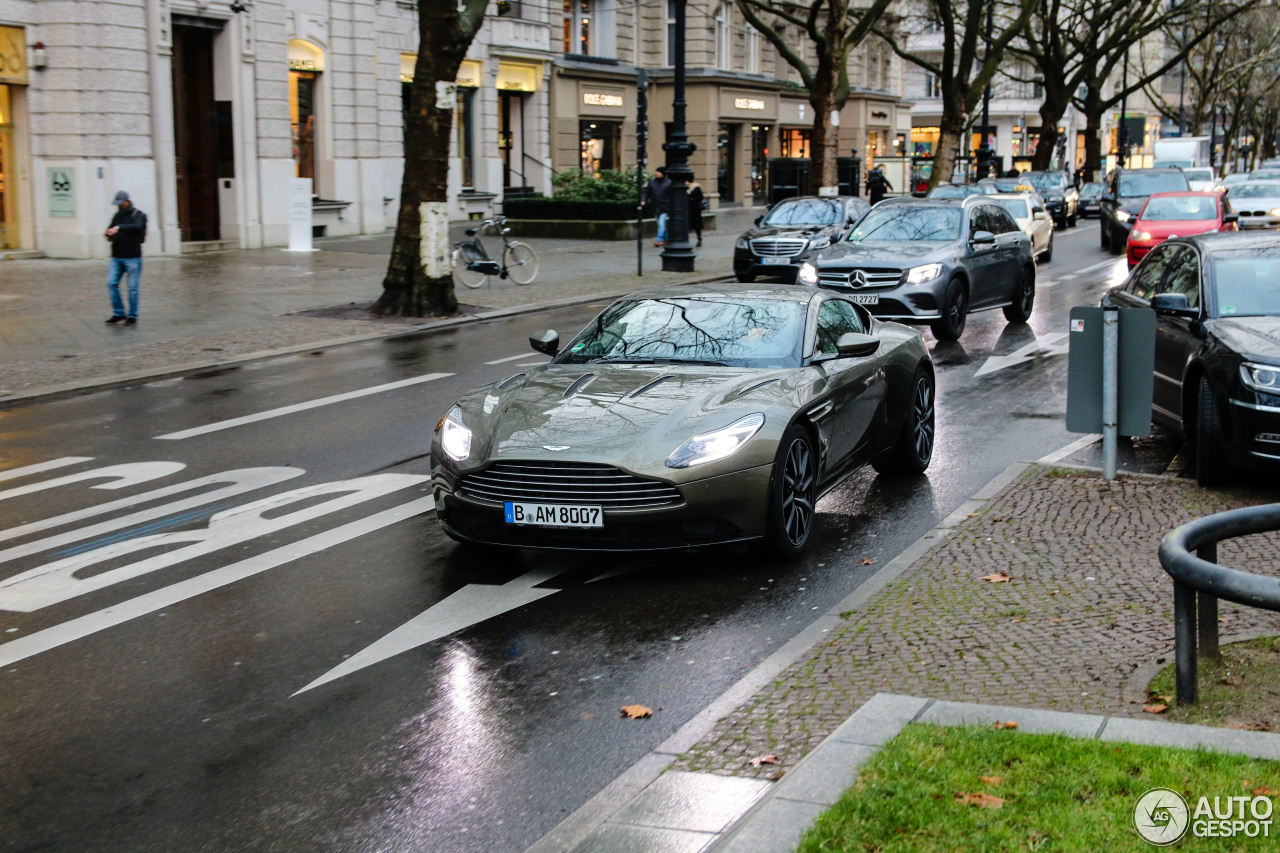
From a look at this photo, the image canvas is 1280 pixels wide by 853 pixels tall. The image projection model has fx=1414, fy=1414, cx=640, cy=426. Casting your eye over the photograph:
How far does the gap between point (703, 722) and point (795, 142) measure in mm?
58101

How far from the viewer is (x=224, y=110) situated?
3023cm

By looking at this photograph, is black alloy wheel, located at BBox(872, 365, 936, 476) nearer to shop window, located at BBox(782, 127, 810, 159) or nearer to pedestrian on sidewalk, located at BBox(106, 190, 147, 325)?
pedestrian on sidewalk, located at BBox(106, 190, 147, 325)

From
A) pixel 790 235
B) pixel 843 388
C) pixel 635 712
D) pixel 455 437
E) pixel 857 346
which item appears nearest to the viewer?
pixel 635 712

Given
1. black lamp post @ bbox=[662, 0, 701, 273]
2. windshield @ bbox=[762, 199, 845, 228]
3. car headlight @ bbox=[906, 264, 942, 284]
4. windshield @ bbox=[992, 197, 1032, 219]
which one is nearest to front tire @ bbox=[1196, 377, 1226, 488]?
car headlight @ bbox=[906, 264, 942, 284]

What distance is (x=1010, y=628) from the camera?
20.4 feet

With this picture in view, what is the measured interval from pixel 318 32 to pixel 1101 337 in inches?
1095

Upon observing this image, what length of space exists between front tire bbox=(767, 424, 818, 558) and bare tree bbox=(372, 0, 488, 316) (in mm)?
12303

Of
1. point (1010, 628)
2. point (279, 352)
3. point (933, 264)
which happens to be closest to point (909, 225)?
point (933, 264)

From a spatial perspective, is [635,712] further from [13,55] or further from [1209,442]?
[13,55]

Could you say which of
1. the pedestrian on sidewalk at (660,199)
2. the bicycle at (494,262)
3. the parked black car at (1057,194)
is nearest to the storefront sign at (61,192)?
the bicycle at (494,262)

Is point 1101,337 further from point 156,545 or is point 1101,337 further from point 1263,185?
point 1263,185

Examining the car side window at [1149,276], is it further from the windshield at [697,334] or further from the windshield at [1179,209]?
the windshield at [1179,209]

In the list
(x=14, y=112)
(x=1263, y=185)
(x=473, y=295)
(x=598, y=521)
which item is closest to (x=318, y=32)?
(x=14, y=112)

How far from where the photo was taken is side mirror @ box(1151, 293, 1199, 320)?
966 centimetres
